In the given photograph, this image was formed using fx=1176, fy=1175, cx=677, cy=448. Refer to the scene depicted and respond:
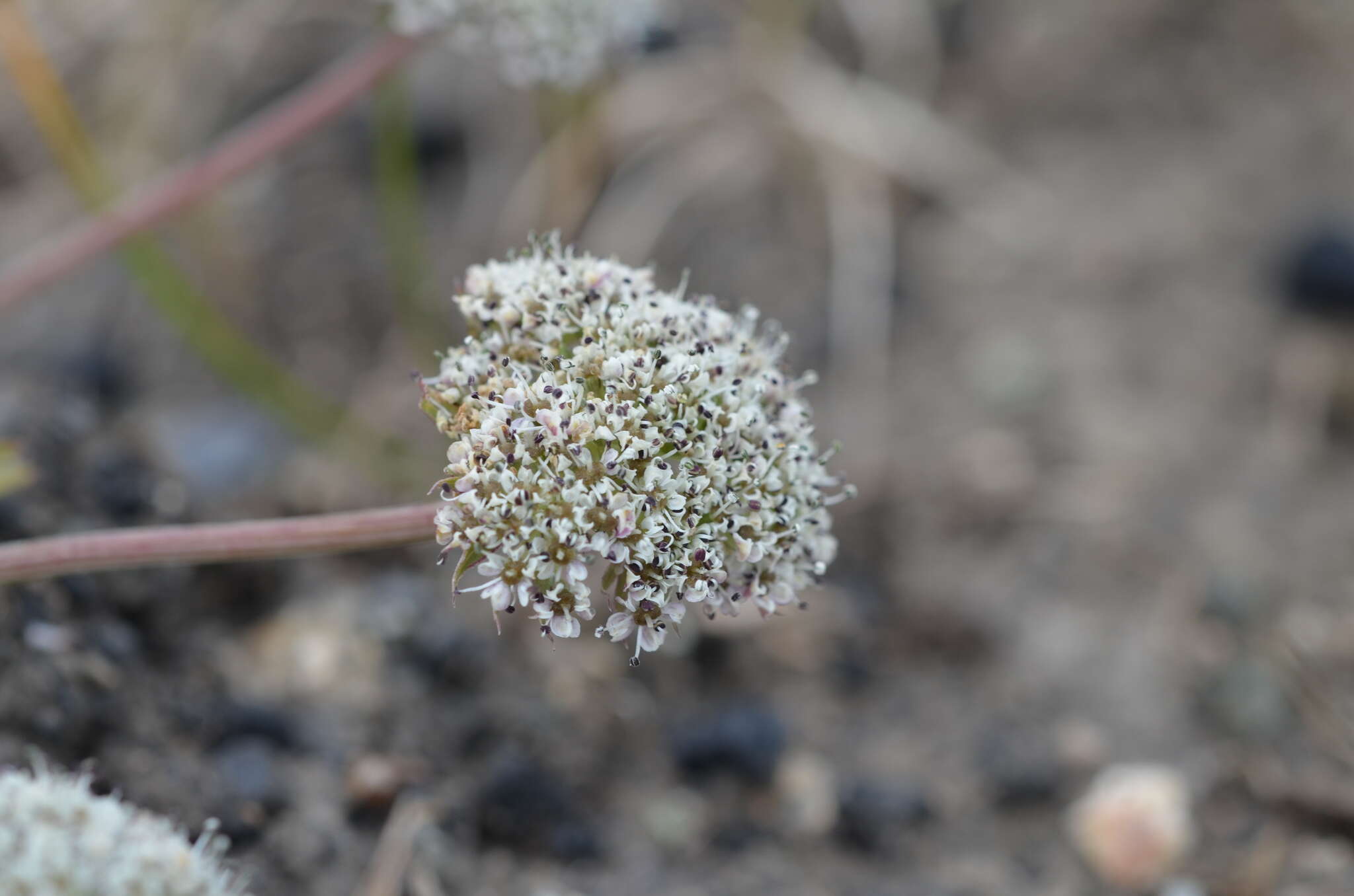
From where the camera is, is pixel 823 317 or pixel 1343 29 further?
pixel 1343 29

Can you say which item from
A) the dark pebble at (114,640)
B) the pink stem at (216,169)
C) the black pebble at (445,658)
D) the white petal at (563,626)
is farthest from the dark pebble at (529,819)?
the pink stem at (216,169)

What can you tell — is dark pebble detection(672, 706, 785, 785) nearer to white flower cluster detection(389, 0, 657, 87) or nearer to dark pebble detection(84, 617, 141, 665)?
dark pebble detection(84, 617, 141, 665)

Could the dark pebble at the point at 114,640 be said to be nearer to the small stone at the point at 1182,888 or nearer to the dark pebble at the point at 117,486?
the dark pebble at the point at 117,486

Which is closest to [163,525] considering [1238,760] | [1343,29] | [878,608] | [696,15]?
[878,608]

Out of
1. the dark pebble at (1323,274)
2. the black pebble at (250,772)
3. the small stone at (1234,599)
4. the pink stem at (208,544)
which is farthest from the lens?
the dark pebble at (1323,274)

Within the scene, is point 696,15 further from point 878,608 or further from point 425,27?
point 878,608

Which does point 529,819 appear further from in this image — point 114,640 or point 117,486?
point 117,486
